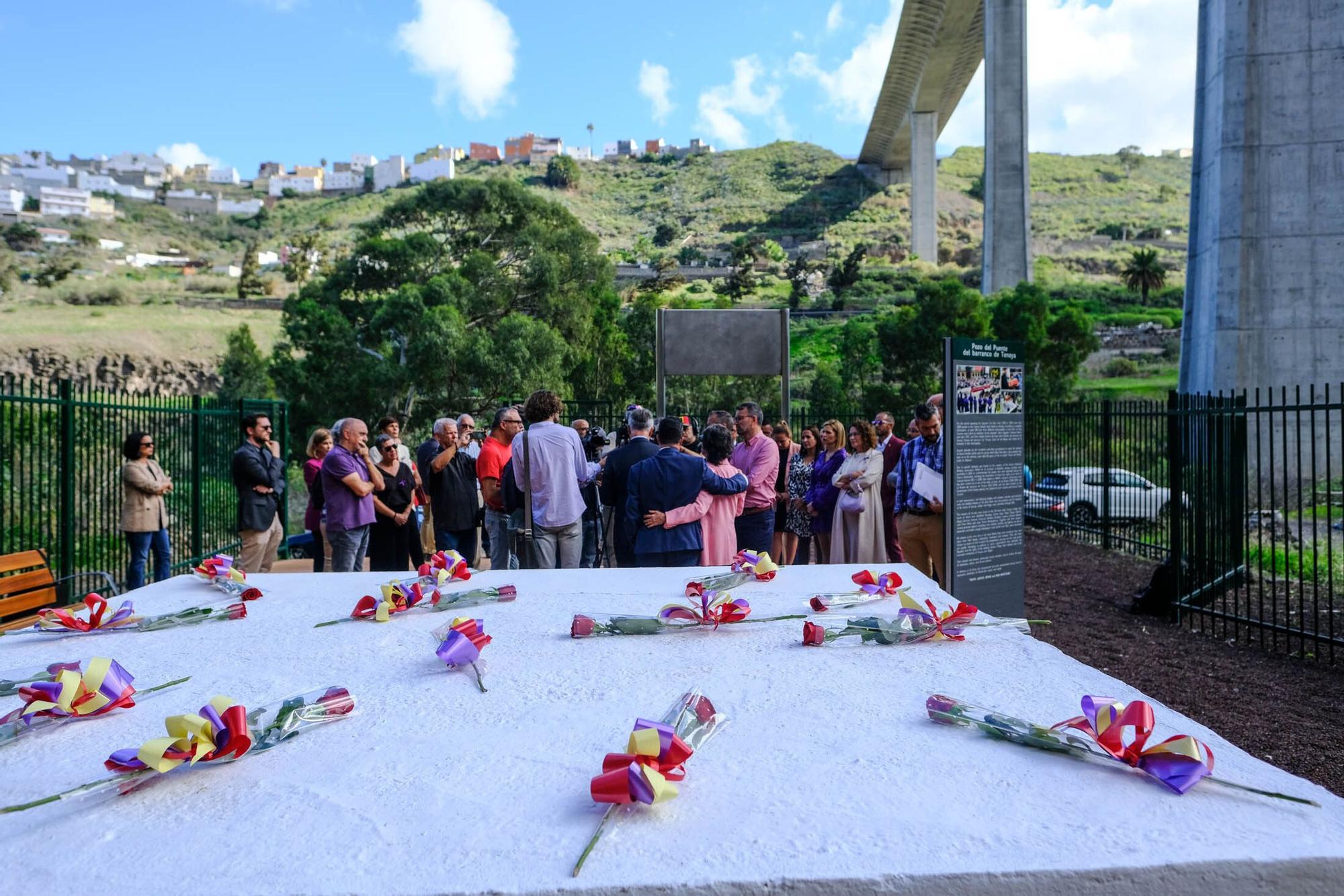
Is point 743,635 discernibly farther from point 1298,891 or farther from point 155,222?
point 155,222

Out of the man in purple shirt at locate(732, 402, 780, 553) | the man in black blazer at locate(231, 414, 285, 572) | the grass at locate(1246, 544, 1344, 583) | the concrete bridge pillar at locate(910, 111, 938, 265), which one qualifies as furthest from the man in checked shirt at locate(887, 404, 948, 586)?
the concrete bridge pillar at locate(910, 111, 938, 265)

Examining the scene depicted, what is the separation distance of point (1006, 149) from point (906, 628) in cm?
3603

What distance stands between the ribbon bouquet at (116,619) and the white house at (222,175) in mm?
181496

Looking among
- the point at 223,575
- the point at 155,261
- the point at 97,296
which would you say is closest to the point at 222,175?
the point at 155,261

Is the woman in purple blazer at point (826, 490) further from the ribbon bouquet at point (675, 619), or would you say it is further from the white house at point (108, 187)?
the white house at point (108, 187)

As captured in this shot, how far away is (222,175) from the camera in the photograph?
173125mm

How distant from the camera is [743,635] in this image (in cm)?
245

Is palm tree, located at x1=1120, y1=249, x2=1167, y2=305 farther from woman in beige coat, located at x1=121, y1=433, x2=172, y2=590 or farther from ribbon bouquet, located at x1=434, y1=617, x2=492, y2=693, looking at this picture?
ribbon bouquet, located at x1=434, y1=617, x2=492, y2=693

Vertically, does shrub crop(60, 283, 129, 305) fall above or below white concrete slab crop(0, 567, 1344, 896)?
above

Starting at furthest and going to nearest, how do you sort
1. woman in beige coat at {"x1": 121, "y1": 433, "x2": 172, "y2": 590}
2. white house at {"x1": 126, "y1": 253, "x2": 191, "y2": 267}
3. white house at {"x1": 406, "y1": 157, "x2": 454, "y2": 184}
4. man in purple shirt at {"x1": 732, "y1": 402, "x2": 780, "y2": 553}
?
white house at {"x1": 406, "y1": 157, "x2": 454, "y2": 184} < white house at {"x1": 126, "y1": 253, "x2": 191, "y2": 267} < woman in beige coat at {"x1": 121, "y1": 433, "x2": 172, "y2": 590} < man in purple shirt at {"x1": 732, "y1": 402, "x2": 780, "y2": 553}

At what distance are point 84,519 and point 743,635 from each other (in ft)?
27.1

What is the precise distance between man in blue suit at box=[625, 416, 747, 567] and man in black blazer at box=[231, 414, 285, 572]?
428cm

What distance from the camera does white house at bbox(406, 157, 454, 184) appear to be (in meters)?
130

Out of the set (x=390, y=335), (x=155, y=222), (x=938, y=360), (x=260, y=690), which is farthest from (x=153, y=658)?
(x=155, y=222)
